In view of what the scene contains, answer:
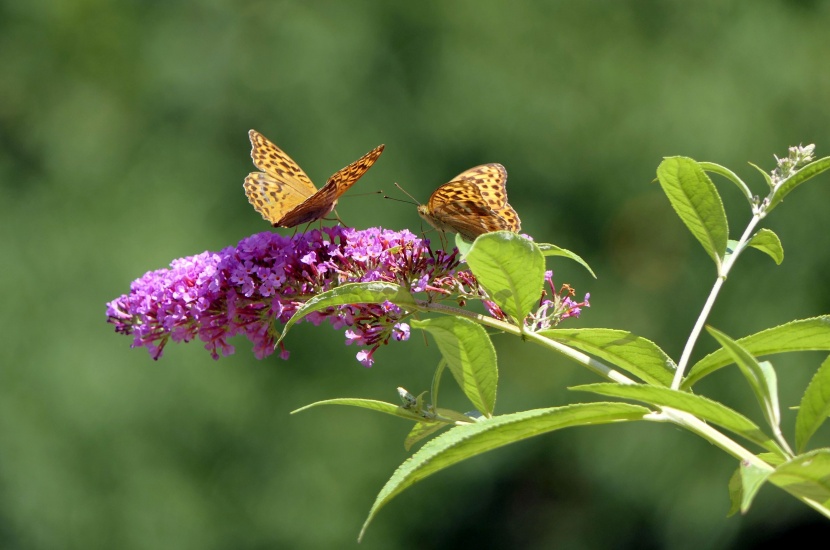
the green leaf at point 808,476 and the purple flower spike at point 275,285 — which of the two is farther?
the purple flower spike at point 275,285

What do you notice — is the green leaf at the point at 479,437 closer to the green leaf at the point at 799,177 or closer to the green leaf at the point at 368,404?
the green leaf at the point at 368,404

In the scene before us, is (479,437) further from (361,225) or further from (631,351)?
(361,225)

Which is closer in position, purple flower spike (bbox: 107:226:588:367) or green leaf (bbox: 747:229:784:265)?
green leaf (bbox: 747:229:784:265)

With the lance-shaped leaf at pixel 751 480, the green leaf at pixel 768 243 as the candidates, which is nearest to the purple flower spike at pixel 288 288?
the green leaf at pixel 768 243

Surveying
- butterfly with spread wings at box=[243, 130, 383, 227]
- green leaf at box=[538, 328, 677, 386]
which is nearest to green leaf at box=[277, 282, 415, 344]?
green leaf at box=[538, 328, 677, 386]

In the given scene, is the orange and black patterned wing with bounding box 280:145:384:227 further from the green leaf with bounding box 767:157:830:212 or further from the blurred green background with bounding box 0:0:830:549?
the blurred green background with bounding box 0:0:830:549

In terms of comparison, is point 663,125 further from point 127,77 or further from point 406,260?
point 406,260

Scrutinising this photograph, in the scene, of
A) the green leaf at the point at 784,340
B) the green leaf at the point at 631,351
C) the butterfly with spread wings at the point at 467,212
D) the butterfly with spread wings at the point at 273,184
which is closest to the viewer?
the green leaf at the point at 784,340
